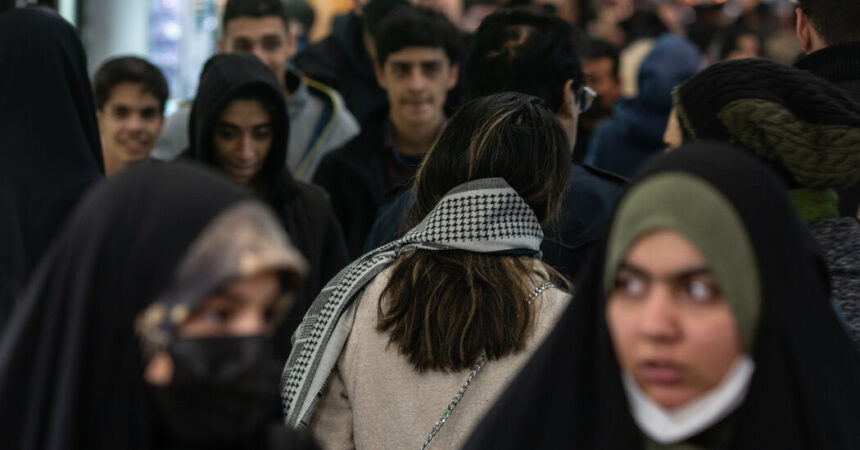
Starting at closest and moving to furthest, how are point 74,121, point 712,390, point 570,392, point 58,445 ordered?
point 58,445, point 712,390, point 570,392, point 74,121

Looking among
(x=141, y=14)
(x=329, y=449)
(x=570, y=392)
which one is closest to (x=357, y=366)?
(x=329, y=449)

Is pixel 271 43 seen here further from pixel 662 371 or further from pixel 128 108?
pixel 662 371

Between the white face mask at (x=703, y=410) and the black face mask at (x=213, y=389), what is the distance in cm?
69

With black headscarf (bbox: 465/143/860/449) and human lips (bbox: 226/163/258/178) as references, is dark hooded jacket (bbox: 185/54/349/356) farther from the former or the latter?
black headscarf (bbox: 465/143/860/449)

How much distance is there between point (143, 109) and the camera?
5965 mm

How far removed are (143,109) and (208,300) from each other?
4.19m

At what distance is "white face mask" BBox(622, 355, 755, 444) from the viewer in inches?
85.4

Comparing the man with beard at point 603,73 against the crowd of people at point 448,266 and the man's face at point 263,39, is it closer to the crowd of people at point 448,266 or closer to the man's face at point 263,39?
the man's face at point 263,39

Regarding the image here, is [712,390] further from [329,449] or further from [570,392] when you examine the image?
[329,449]

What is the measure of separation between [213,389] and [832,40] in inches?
123

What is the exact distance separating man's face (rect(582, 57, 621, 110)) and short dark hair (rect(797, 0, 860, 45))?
384 centimetres

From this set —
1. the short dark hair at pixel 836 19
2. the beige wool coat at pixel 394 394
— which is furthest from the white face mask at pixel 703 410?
the short dark hair at pixel 836 19

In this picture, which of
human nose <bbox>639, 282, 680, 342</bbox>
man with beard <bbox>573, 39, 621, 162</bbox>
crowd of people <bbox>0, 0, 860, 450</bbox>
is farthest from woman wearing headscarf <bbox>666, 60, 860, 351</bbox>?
man with beard <bbox>573, 39, 621, 162</bbox>

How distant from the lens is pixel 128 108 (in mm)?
5949
